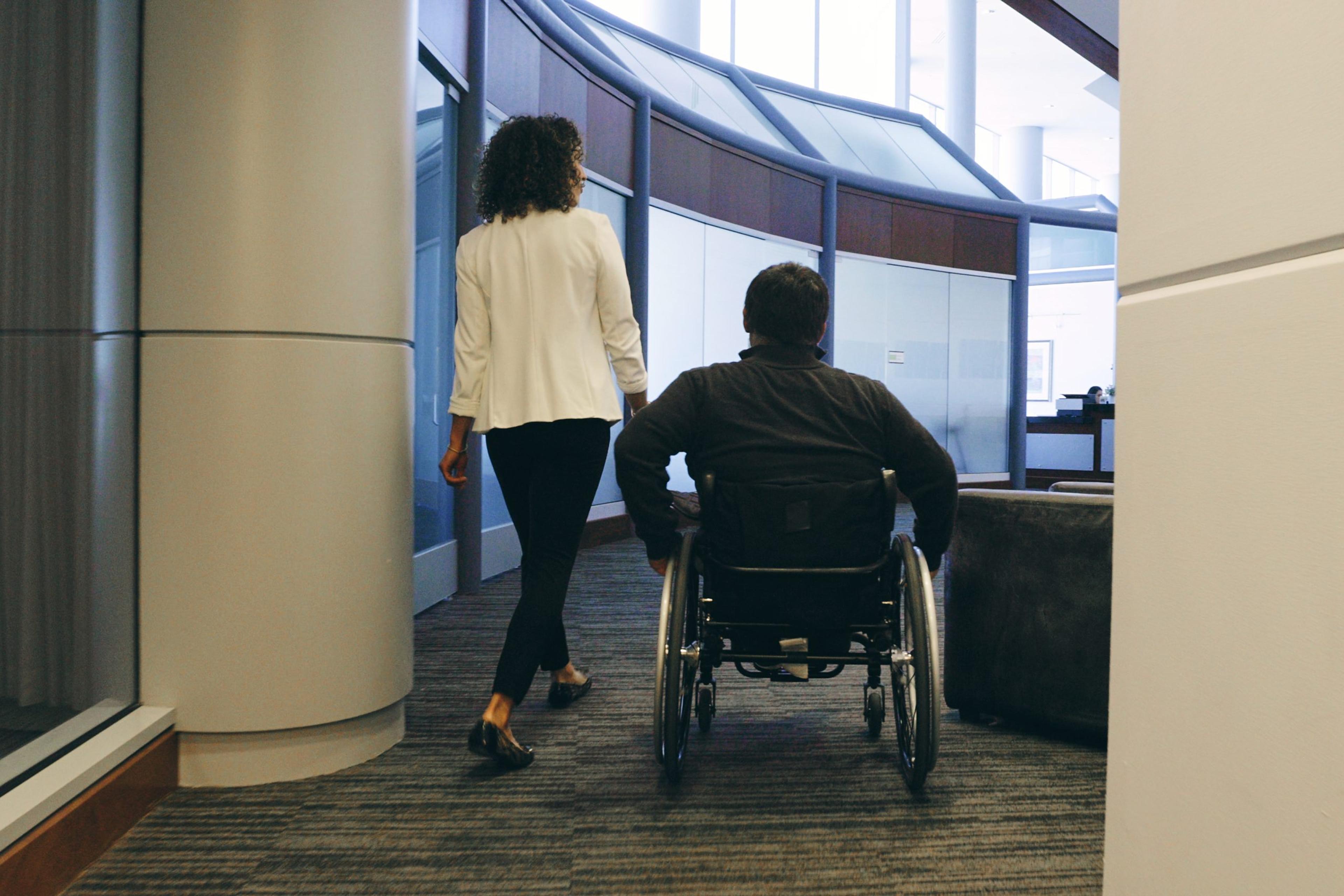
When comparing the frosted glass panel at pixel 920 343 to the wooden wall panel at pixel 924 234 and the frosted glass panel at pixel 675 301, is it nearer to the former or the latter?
the wooden wall panel at pixel 924 234

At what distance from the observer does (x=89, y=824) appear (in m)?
1.71

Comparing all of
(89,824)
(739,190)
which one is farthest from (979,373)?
(89,824)

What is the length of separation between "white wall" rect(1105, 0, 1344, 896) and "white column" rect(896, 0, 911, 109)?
1268 cm

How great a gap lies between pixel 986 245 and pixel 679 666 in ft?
26.2

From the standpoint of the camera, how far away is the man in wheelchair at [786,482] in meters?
1.99

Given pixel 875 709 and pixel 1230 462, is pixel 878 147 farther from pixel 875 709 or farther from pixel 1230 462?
pixel 1230 462

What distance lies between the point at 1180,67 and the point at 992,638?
1981mm

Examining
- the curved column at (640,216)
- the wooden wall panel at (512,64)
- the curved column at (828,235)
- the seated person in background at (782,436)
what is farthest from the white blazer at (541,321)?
the curved column at (828,235)

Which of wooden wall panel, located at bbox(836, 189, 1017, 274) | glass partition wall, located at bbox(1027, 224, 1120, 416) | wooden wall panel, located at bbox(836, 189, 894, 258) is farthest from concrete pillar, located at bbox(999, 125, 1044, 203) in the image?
wooden wall panel, located at bbox(836, 189, 894, 258)

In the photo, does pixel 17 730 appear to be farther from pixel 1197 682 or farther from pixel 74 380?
pixel 1197 682

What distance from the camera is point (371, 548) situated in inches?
86.0

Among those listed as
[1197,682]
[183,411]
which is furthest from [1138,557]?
[183,411]

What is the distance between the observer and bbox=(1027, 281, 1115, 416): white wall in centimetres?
1146

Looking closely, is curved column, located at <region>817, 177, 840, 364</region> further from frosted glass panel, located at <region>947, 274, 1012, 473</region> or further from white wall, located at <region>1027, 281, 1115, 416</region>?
white wall, located at <region>1027, 281, 1115, 416</region>
